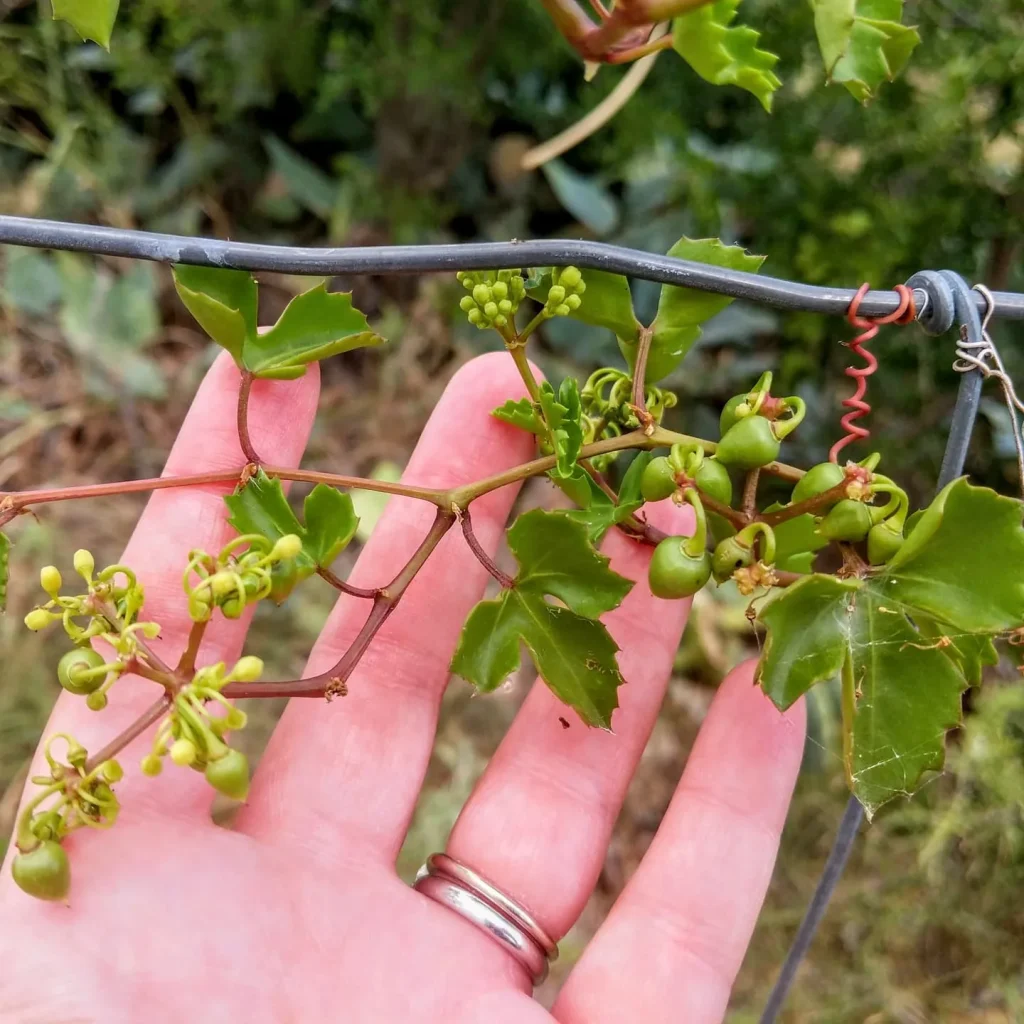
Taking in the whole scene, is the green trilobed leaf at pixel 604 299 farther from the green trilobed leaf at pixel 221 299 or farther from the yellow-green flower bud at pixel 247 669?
the yellow-green flower bud at pixel 247 669

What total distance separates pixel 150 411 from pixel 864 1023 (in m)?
1.75

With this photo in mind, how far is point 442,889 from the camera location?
3.49 feet

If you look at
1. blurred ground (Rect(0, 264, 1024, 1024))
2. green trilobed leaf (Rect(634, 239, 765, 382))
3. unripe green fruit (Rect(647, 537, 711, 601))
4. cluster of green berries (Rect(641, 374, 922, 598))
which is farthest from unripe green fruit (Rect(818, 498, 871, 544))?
blurred ground (Rect(0, 264, 1024, 1024))

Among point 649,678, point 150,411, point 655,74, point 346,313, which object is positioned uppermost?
point 655,74

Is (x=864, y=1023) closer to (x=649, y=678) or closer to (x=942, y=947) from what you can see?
(x=942, y=947)

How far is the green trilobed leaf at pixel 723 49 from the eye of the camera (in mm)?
714

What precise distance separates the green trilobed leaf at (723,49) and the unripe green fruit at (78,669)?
0.67 m

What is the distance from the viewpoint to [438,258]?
0.73 meters

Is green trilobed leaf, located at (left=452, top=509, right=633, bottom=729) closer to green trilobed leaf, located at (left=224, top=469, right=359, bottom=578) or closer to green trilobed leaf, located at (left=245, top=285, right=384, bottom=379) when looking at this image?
green trilobed leaf, located at (left=224, top=469, right=359, bottom=578)

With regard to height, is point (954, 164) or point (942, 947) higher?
point (954, 164)

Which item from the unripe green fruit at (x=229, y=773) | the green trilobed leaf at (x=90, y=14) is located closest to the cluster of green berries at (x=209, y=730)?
the unripe green fruit at (x=229, y=773)

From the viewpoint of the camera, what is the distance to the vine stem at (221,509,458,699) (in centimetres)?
75

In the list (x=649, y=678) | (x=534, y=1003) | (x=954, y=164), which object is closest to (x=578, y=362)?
(x=954, y=164)

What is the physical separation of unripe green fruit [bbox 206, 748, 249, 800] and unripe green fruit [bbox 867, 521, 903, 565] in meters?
0.53
